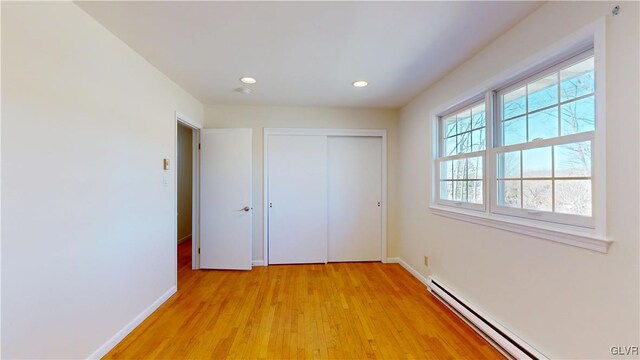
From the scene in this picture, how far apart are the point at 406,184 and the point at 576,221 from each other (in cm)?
206

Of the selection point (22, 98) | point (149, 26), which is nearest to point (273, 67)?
point (149, 26)

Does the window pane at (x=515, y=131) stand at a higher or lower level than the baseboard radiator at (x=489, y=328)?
higher

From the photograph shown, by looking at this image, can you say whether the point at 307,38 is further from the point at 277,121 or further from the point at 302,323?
the point at 302,323

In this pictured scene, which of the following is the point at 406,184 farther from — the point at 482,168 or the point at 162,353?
the point at 162,353

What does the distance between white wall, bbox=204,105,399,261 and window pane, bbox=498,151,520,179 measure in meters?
1.79

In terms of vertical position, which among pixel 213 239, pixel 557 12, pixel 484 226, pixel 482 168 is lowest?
pixel 213 239

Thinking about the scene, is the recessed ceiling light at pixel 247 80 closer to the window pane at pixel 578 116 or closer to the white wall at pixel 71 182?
the white wall at pixel 71 182

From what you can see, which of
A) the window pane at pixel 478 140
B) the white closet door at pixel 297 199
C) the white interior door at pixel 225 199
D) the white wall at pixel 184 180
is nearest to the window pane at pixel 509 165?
the window pane at pixel 478 140

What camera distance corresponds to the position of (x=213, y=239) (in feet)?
10.9

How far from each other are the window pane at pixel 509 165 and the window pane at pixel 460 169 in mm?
447

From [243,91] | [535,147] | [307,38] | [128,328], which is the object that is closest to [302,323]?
[128,328]

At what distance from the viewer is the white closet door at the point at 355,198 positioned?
12.1 feet

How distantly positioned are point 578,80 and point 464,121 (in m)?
1.03

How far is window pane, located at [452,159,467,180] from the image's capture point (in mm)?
2408
